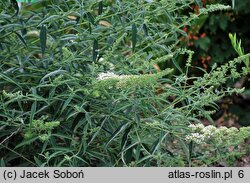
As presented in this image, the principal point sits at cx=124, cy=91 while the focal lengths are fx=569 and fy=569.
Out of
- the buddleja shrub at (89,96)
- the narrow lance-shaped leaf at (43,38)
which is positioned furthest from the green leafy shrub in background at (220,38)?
the narrow lance-shaped leaf at (43,38)

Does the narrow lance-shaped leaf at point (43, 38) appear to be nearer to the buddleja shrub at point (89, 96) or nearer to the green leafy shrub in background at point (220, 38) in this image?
the buddleja shrub at point (89, 96)

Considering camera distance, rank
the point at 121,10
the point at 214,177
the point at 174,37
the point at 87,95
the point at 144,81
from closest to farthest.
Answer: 1. the point at 144,81
2. the point at 214,177
3. the point at 87,95
4. the point at 121,10
5. the point at 174,37

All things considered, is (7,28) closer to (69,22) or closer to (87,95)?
(69,22)

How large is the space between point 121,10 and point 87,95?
1.91ft

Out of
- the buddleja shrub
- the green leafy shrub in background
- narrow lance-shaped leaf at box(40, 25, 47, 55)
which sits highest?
narrow lance-shaped leaf at box(40, 25, 47, 55)

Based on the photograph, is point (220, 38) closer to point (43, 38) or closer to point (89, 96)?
point (89, 96)

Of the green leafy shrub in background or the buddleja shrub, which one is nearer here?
the buddleja shrub

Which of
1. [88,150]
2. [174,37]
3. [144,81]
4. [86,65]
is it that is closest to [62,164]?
[88,150]

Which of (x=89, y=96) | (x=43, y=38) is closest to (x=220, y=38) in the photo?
(x=89, y=96)

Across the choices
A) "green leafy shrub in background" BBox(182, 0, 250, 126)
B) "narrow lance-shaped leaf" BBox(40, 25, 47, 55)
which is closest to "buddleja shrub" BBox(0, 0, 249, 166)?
"narrow lance-shaped leaf" BBox(40, 25, 47, 55)

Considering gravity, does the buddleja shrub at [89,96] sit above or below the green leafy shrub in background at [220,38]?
above

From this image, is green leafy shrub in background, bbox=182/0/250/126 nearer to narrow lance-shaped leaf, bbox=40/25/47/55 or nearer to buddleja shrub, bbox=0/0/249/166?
buddleja shrub, bbox=0/0/249/166

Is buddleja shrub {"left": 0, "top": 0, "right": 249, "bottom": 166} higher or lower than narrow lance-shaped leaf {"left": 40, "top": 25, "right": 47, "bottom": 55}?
lower

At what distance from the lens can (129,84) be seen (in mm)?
2584
